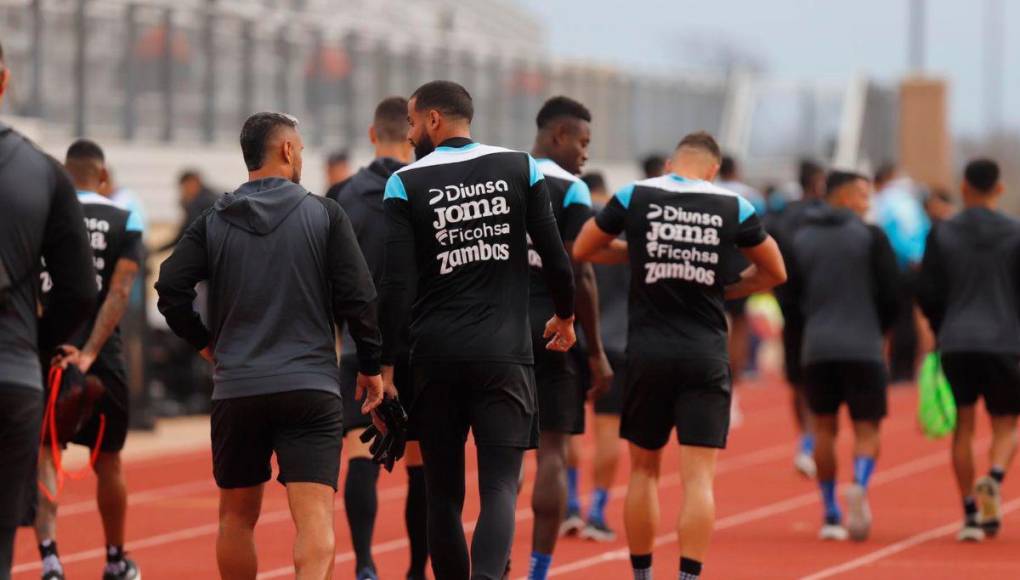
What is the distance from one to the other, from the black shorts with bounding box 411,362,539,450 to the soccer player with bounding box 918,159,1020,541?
16.5 feet

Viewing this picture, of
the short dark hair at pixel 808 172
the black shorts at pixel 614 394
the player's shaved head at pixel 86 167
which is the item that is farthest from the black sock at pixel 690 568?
the short dark hair at pixel 808 172


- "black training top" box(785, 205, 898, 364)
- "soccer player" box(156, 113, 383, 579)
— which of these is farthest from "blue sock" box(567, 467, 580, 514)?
"soccer player" box(156, 113, 383, 579)

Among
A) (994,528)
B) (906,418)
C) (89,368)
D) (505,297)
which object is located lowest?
(906,418)

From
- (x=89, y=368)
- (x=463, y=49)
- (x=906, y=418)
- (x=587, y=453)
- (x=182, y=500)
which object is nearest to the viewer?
(x=89, y=368)

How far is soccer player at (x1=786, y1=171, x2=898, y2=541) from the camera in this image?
1273cm

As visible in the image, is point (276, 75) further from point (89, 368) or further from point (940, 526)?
point (89, 368)

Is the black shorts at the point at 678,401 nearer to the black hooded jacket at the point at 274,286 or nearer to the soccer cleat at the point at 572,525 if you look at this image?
the black hooded jacket at the point at 274,286

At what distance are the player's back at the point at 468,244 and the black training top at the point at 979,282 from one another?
16.7 feet

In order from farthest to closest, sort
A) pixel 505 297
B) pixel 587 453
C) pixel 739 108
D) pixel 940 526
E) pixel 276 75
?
pixel 739 108, pixel 276 75, pixel 587 453, pixel 940 526, pixel 505 297

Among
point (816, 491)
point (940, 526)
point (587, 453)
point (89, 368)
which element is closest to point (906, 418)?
point (587, 453)

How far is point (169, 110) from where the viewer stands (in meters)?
23.8

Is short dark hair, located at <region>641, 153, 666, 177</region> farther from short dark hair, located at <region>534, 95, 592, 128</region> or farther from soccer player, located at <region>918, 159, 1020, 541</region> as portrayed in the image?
short dark hair, located at <region>534, 95, 592, 128</region>

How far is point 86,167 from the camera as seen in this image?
10477 mm

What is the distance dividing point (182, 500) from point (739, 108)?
81.0ft
